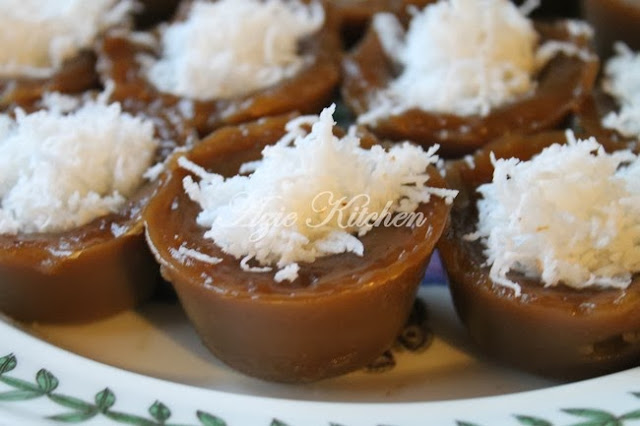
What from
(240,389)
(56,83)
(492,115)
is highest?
(56,83)

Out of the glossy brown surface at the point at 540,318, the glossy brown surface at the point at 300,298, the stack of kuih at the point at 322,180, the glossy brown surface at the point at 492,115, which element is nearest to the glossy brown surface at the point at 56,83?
the stack of kuih at the point at 322,180

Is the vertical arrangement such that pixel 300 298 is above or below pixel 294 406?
above

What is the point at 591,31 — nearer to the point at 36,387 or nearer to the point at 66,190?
the point at 66,190

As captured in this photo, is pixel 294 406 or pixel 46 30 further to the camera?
pixel 46 30

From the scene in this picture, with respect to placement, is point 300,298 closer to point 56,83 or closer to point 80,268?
point 80,268

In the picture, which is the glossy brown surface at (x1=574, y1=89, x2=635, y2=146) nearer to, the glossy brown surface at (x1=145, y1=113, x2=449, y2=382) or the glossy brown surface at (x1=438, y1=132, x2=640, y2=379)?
the glossy brown surface at (x1=438, y1=132, x2=640, y2=379)

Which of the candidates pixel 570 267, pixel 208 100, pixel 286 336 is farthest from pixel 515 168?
pixel 208 100

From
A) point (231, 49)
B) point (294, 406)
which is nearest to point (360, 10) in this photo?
point (231, 49)
